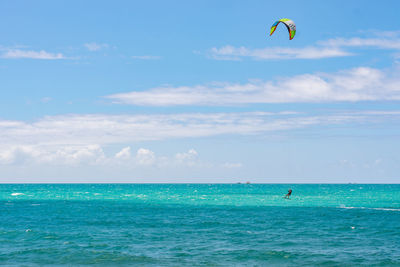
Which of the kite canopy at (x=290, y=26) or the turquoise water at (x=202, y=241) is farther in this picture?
the kite canopy at (x=290, y=26)

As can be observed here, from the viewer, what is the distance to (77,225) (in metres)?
43.9

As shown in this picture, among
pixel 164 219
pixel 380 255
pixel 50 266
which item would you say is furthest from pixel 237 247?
pixel 164 219

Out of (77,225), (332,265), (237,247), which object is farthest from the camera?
(77,225)

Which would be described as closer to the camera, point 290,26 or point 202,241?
point 202,241

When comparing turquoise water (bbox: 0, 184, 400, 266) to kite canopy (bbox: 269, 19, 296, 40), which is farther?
kite canopy (bbox: 269, 19, 296, 40)

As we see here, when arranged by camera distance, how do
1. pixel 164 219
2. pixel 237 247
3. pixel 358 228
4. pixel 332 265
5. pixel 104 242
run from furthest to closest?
pixel 164 219 < pixel 358 228 < pixel 104 242 < pixel 237 247 < pixel 332 265

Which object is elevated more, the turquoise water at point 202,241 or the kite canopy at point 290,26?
the kite canopy at point 290,26

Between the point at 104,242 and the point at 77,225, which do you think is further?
the point at 77,225

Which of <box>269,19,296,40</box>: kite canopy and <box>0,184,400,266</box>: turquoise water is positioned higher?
<box>269,19,296,40</box>: kite canopy

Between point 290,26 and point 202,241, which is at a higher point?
point 290,26

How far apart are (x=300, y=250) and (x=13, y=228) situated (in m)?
27.5

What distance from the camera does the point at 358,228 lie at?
4053cm

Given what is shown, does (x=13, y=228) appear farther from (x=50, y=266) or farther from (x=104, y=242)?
(x=50, y=266)

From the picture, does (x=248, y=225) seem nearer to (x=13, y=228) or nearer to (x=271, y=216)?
(x=271, y=216)
